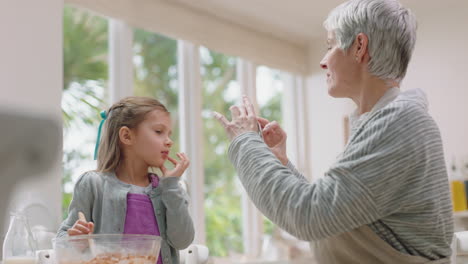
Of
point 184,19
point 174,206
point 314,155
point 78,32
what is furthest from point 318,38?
point 174,206

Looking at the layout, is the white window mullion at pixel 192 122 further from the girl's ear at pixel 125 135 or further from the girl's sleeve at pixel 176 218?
the girl's sleeve at pixel 176 218

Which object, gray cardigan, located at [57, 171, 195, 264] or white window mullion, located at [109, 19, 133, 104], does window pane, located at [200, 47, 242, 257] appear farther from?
gray cardigan, located at [57, 171, 195, 264]

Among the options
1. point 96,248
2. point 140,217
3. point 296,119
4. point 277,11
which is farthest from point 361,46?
point 296,119

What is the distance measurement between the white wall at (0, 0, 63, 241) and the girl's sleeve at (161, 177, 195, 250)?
70cm

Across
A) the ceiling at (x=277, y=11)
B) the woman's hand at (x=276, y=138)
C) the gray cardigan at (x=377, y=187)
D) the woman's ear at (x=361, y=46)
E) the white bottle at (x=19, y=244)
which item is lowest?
the white bottle at (x=19, y=244)

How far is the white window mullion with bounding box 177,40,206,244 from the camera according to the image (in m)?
4.03

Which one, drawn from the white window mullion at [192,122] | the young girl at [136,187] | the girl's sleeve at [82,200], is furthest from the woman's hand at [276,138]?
the white window mullion at [192,122]

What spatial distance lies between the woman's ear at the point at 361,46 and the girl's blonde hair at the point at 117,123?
804 millimetres

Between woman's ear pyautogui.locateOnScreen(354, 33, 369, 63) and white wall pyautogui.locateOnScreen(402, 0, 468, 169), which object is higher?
white wall pyautogui.locateOnScreen(402, 0, 468, 169)

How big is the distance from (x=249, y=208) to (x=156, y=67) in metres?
1.50

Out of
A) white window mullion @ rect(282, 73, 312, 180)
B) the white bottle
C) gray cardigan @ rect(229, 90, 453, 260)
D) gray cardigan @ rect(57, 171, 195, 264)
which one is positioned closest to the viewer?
gray cardigan @ rect(229, 90, 453, 260)

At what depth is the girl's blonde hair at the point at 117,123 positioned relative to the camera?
169 centimetres

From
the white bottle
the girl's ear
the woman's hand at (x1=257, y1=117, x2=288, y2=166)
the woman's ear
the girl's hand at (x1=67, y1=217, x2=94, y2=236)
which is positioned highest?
the woman's ear

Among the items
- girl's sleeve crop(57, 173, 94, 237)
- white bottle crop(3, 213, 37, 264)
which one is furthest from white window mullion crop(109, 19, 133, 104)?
white bottle crop(3, 213, 37, 264)
